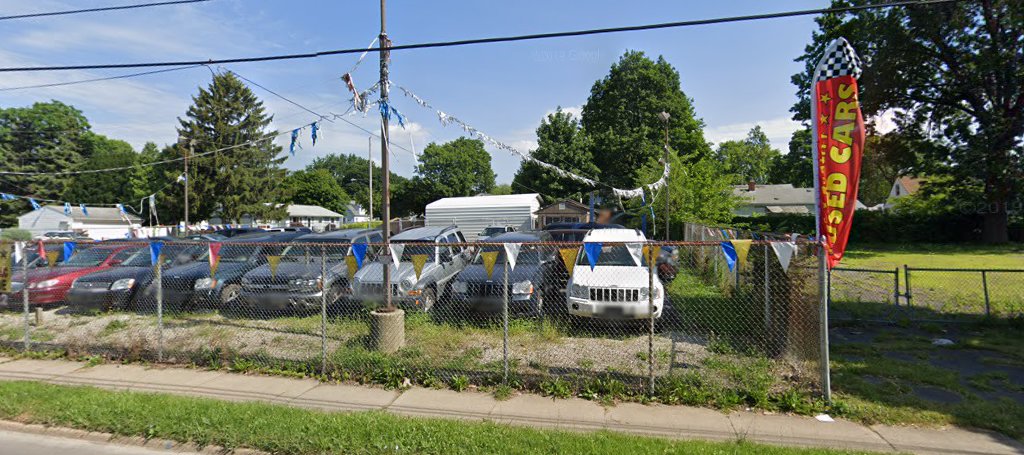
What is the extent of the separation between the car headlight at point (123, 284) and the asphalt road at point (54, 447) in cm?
538

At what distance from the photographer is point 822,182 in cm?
589

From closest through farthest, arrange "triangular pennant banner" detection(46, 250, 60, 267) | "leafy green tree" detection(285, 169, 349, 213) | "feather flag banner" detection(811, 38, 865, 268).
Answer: "feather flag banner" detection(811, 38, 865, 268) < "triangular pennant banner" detection(46, 250, 60, 267) < "leafy green tree" detection(285, 169, 349, 213)

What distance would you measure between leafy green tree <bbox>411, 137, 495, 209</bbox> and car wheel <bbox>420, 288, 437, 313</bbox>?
47722 millimetres

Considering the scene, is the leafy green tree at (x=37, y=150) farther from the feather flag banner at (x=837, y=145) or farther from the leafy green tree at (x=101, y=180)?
the feather flag banner at (x=837, y=145)

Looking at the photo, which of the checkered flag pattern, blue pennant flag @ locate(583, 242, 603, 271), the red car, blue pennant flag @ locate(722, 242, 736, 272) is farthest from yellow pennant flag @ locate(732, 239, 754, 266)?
the red car

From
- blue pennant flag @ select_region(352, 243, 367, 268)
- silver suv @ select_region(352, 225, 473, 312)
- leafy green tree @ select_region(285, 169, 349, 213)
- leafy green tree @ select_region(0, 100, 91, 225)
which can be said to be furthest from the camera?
leafy green tree @ select_region(285, 169, 349, 213)

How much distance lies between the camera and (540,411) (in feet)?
16.8

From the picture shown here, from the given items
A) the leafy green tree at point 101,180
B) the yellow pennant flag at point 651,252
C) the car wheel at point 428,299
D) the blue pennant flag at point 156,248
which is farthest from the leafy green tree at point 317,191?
the yellow pennant flag at point 651,252

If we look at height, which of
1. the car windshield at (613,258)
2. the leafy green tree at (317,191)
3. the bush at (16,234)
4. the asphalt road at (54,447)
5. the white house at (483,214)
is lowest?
the asphalt road at (54,447)

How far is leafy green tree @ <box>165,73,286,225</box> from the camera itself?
127 feet

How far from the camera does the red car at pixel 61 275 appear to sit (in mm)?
10000

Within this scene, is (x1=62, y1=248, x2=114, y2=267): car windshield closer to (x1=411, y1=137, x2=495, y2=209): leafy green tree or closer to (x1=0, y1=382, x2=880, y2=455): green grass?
(x1=0, y1=382, x2=880, y2=455): green grass

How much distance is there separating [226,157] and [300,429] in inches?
1666

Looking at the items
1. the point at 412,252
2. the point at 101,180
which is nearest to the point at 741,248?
the point at 412,252
